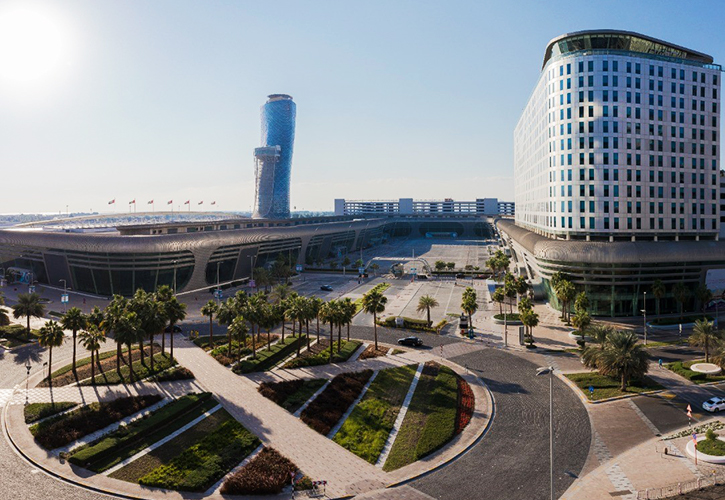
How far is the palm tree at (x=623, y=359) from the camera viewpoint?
5053cm

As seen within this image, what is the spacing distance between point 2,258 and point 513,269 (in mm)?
143114

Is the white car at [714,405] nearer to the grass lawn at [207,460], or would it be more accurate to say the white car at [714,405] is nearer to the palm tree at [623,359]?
the palm tree at [623,359]

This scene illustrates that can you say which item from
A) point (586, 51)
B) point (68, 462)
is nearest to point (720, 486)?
point (68, 462)

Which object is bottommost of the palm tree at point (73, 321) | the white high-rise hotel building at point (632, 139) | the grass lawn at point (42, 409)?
the grass lawn at point (42, 409)

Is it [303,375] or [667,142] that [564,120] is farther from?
[303,375]

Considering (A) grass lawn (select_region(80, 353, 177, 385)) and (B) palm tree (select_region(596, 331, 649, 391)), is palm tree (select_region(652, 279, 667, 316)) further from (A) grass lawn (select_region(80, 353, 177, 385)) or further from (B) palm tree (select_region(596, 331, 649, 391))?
(A) grass lawn (select_region(80, 353, 177, 385))

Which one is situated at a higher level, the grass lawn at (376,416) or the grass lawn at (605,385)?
the grass lawn at (605,385)

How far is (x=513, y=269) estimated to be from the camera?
14400cm

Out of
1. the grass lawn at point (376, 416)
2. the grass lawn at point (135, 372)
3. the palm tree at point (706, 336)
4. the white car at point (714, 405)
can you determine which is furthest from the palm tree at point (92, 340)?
the palm tree at point (706, 336)

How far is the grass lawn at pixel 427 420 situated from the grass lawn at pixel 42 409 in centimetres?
3277

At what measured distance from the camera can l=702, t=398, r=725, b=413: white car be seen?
45.2 meters

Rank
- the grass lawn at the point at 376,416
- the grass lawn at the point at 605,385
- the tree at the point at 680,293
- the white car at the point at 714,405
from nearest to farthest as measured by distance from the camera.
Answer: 1. the grass lawn at the point at 376,416
2. the white car at the point at 714,405
3. the grass lawn at the point at 605,385
4. the tree at the point at 680,293

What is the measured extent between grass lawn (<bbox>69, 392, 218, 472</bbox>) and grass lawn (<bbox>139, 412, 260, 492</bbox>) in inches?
160

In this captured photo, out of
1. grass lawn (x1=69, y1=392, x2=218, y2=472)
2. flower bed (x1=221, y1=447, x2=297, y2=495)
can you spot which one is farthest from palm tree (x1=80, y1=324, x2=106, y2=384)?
flower bed (x1=221, y1=447, x2=297, y2=495)
